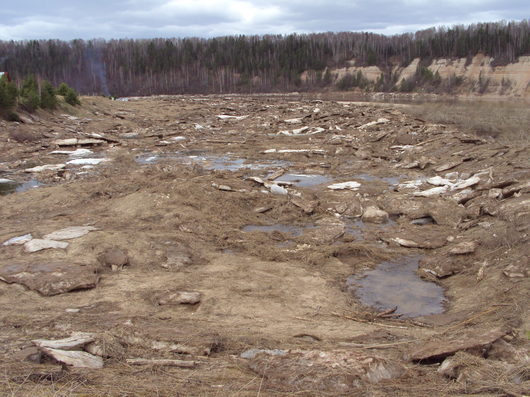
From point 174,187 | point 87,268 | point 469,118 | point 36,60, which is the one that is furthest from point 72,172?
point 36,60

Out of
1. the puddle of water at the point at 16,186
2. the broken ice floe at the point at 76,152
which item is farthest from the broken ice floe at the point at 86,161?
the puddle of water at the point at 16,186

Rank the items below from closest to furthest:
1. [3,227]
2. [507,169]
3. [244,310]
→ [244,310], [3,227], [507,169]

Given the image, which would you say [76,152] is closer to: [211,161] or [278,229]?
[211,161]

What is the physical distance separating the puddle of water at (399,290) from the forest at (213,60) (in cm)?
6998

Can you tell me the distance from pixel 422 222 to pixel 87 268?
6206 millimetres

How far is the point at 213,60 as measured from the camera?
83750mm

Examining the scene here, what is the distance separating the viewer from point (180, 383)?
3.55 m

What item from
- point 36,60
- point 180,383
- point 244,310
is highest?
point 36,60

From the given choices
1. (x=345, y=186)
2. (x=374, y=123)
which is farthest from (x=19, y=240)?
(x=374, y=123)

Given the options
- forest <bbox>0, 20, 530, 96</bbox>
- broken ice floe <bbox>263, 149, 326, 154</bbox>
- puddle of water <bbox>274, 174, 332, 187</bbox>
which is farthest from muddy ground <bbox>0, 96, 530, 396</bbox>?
forest <bbox>0, 20, 530, 96</bbox>

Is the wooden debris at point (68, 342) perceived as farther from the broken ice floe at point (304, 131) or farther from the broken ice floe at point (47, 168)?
the broken ice floe at point (304, 131)

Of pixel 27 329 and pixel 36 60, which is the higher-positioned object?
pixel 36 60

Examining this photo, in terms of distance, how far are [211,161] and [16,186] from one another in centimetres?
603

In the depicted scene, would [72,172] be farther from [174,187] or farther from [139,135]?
[139,135]
